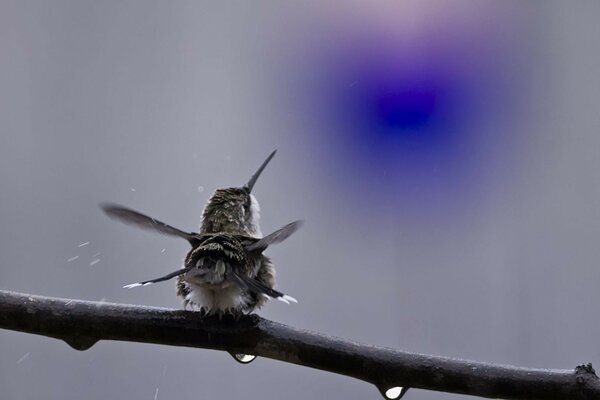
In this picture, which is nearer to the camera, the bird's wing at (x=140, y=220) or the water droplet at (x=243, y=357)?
the water droplet at (x=243, y=357)

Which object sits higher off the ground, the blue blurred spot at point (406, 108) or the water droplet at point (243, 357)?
the blue blurred spot at point (406, 108)

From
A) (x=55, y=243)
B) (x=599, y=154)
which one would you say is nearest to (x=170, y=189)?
(x=55, y=243)

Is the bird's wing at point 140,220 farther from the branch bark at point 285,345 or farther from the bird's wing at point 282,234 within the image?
the branch bark at point 285,345

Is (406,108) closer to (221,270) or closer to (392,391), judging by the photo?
(221,270)

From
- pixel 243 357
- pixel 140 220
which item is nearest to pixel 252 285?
pixel 243 357

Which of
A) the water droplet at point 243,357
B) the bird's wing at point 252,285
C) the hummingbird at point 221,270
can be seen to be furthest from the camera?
A: the hummingbird at point 221,270

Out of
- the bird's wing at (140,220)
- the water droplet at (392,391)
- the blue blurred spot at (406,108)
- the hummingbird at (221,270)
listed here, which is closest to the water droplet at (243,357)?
the hummingbird at (221,270)

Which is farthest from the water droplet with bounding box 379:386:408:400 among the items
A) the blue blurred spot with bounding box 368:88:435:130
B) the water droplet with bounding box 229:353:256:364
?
the blue blurred spot with bounding box 368:88:435:130
